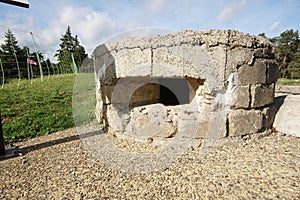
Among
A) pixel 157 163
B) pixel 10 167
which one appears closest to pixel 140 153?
pixel 157 163

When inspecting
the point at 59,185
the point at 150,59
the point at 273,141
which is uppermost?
the point at 150,59

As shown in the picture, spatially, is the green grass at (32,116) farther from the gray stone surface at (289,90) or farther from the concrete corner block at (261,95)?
the gray stone surface at (289,90)

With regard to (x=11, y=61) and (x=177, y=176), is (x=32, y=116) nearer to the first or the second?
(x=177, y=176)

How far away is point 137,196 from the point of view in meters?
1.80

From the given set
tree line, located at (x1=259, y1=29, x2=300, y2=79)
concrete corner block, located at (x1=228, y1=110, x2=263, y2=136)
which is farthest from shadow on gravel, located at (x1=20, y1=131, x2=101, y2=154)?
tree line, located at (x1=259, y1=29, x2=300, y2=79)

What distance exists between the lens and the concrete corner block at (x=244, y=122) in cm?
276

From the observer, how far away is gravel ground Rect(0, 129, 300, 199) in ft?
5.91

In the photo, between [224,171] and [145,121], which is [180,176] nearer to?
[224,171]

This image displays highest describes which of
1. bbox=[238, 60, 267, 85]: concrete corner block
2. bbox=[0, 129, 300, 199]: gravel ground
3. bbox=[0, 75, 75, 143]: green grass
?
bbox=[238, 60, 267, 85]: concrete corner block

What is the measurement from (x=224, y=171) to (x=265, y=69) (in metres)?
1.90

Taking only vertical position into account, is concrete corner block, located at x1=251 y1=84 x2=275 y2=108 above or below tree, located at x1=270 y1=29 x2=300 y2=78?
below

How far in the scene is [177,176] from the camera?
209 centimetres

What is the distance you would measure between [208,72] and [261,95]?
42.4 inches

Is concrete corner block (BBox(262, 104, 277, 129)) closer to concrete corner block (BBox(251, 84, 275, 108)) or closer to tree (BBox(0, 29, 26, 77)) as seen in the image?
concrete corner block (BBox(251, 84, 275, 108))
